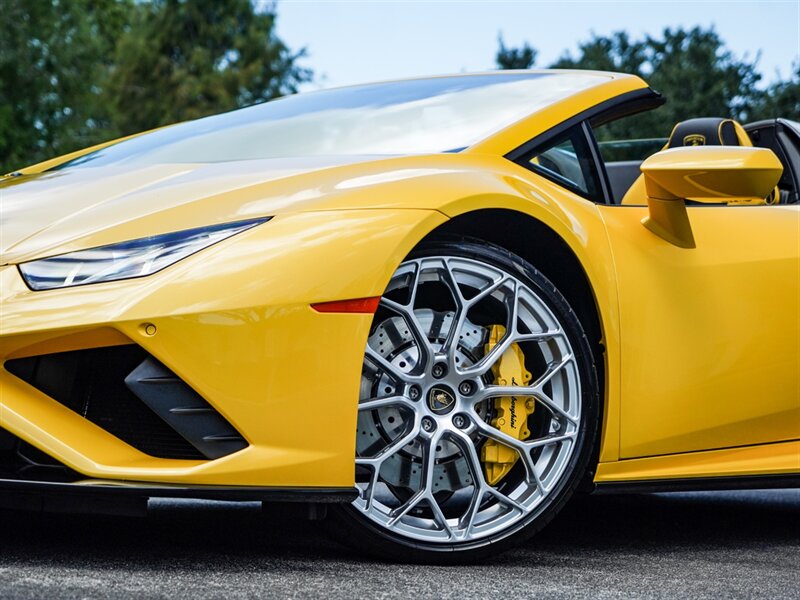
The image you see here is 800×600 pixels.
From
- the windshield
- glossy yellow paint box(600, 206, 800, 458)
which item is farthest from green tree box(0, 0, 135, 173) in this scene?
glossy yellow paint box(600, 206, 800, 458)

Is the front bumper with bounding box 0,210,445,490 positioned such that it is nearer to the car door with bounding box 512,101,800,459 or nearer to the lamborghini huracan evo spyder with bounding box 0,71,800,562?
the lamborghini huracan evo spyder with bounding box 0,71,800,562

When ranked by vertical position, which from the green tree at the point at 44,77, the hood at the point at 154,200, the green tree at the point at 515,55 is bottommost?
the hood at the point at 154,200

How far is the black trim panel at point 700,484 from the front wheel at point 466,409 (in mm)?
174

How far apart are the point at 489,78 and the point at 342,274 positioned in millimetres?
1350

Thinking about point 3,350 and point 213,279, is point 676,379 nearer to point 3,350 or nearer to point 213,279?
point 213,279

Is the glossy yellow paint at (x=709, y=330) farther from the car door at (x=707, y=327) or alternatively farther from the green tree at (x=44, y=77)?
the green tree at (x=44, y=77)

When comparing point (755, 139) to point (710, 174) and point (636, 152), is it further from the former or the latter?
point (710, 174)

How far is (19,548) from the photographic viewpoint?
267 centimetres

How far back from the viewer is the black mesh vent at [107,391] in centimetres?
238

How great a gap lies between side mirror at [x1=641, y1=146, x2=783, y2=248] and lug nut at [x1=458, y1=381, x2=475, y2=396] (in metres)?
0.81

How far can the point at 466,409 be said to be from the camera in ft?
8.96

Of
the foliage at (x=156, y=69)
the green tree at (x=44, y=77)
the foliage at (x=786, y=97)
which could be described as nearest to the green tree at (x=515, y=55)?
the foliage at (x=156, y=69)

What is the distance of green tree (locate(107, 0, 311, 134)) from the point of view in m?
41.5

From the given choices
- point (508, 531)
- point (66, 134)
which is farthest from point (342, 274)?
point (66, 134)
